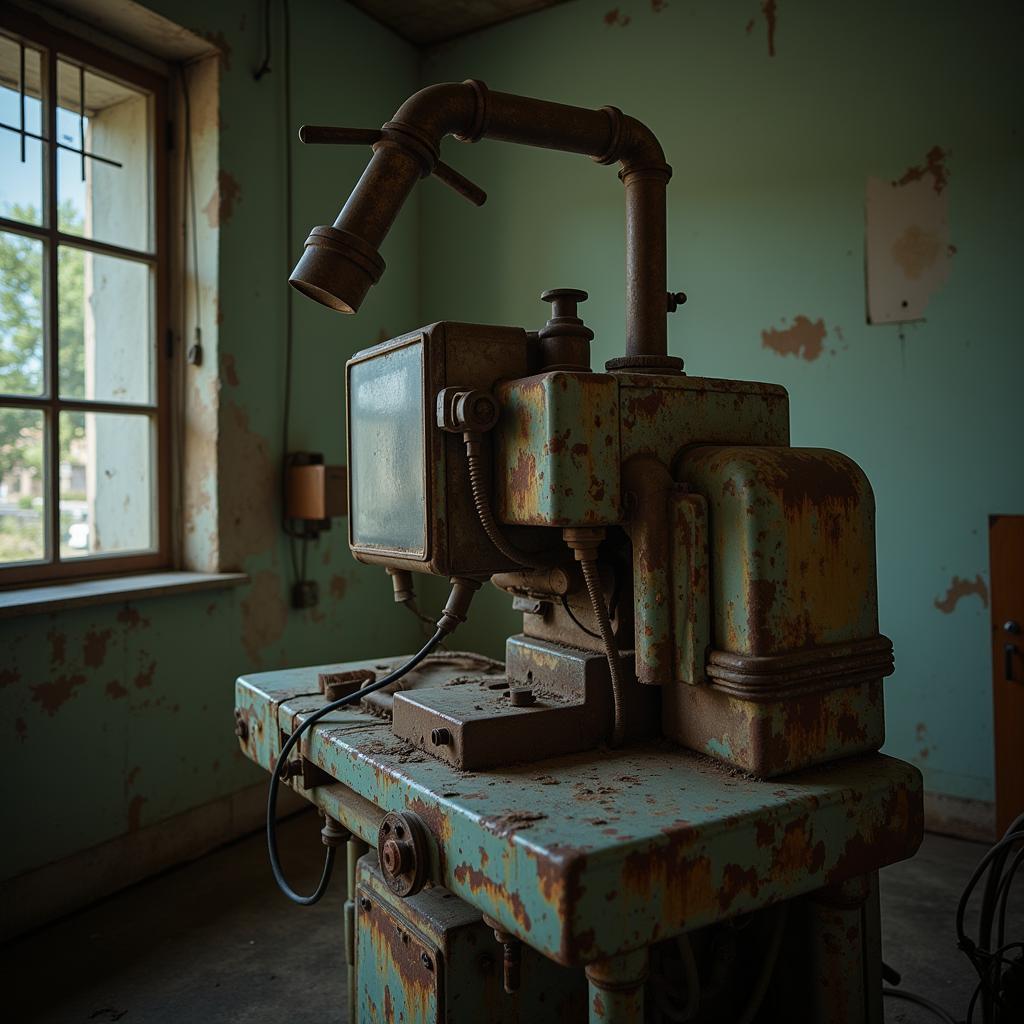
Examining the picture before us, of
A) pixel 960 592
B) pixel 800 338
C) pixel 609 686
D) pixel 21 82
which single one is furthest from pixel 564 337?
pixel 21 82

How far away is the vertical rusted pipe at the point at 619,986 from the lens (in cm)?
85

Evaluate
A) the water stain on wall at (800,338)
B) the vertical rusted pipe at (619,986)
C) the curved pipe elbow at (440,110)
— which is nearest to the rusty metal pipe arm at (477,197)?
the curved pipe elbow at (440,110)

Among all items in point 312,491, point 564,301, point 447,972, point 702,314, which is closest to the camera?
point 447,972

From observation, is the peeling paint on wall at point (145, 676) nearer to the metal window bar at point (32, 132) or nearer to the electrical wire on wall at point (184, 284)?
the electrical wire on wall at point (184, 284)

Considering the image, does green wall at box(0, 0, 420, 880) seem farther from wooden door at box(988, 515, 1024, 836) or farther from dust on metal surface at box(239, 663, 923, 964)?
wooden door at box(988, 515, 1024, 836)

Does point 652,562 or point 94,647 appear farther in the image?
point 94,647

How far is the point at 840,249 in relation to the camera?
2.59 m

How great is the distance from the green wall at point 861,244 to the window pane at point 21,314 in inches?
69.1

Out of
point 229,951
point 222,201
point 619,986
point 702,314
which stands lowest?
point 229,951

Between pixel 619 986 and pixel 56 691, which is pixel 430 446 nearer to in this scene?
pixel 619 986

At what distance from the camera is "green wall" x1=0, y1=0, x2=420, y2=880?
7.03 feet

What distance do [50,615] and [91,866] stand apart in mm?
676

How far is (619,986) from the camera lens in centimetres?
86

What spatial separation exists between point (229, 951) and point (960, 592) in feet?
7.21
